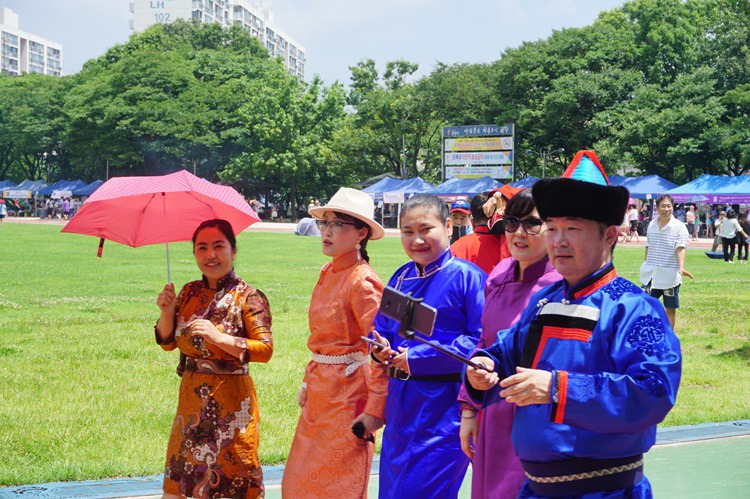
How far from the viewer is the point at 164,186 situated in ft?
14.6

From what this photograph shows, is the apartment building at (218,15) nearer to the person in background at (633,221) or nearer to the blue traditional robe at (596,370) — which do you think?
the person in background at (633,221)

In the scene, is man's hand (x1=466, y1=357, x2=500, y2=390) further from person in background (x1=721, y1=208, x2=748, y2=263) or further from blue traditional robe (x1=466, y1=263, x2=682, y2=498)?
person in background (x1=721, y1=208, x2=748, y2=263)

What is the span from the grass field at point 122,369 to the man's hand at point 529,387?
3752mm

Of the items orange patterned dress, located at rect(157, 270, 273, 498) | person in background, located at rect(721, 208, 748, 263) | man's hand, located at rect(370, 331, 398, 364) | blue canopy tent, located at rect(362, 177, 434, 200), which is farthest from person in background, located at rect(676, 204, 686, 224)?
man's hand, located at rect(370, 331, 398, 364)

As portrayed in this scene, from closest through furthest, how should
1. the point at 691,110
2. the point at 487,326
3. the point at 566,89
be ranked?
1. the point at 487,326
2. the point at 691,110
3. the point at 566,89

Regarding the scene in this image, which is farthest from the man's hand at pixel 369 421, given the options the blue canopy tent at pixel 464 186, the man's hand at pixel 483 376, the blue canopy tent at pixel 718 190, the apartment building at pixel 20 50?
the apartment building at pixel 20 50

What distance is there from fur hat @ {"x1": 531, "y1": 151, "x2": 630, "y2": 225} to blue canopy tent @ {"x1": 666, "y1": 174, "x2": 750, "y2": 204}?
38.8m

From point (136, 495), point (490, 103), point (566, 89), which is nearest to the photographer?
point (136, 495)

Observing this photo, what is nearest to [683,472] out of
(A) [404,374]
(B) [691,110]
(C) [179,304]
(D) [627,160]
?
(A) [404,374]

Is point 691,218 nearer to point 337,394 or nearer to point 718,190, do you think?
point 718,190

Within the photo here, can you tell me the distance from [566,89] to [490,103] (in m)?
4.88

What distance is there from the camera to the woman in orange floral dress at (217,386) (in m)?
4.14

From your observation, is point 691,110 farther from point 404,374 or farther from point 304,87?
point 404,374

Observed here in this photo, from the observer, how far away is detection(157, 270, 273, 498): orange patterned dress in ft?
13.6
